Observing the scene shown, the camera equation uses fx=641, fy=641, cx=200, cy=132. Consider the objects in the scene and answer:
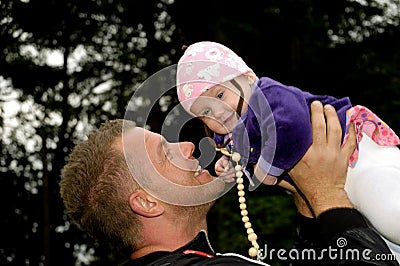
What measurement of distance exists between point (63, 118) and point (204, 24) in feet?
15.4

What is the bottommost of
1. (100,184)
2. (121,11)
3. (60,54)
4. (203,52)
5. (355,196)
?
(60,54)

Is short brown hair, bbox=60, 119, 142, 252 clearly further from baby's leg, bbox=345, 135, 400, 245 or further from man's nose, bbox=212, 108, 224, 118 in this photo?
baby's leg, bbox=345, 135, 400, 245

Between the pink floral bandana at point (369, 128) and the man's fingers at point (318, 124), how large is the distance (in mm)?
346

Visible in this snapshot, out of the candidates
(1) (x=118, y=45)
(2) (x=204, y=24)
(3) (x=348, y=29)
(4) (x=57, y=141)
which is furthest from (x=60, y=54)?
(3) (x=348, y=29)

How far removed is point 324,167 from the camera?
241cm

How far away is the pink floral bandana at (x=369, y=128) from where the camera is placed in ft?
9.87

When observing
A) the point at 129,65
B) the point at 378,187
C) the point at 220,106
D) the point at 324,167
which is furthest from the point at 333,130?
the point at 129,65

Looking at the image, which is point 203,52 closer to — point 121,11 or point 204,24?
point 204,24

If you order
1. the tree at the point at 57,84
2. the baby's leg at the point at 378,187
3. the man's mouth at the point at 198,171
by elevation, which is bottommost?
the tree at the point at 57,84

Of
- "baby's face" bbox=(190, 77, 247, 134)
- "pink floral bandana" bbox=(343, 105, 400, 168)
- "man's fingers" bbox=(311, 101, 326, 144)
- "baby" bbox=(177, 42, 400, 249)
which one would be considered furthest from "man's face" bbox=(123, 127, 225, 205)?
"pink floral bandana" bbox=(343, 105, 400, 168)

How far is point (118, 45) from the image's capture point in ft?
46.9

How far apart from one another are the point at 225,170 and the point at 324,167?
2.32 feet

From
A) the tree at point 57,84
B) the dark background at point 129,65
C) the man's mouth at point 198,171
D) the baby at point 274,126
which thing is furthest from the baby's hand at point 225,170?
the tree at point 57,84

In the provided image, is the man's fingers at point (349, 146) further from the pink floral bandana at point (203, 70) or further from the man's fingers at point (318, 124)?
the pink floral bandana at point (203, 70)
